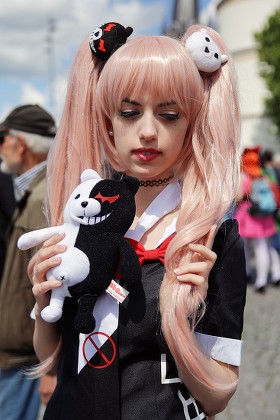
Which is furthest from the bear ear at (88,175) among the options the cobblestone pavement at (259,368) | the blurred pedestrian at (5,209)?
the cobblestone pavement at (259,368)

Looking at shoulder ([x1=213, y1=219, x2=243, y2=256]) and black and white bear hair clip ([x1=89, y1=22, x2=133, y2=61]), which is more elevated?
black and white bear hair clip ([x1=89, y1=22, x2=133, y2=61])

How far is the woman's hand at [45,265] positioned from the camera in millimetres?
1566

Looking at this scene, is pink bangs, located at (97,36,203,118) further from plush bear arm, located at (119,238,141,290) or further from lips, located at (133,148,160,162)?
plush bear arm, located at (119,238,141,290)

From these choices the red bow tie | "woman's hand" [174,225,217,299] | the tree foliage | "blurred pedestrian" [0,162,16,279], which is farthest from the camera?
the tree foliage

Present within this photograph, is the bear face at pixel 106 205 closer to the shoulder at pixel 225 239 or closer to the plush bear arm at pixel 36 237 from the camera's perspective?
the plush bear arm at pixel 36 237

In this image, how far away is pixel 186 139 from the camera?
1.72m

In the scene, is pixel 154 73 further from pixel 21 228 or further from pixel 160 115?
pixel 21 228

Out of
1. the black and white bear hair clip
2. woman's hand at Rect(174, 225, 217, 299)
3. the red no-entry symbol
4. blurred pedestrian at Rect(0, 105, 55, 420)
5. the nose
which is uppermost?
the black and white bear hair clip

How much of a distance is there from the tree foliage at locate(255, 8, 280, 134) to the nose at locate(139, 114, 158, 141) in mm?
25453

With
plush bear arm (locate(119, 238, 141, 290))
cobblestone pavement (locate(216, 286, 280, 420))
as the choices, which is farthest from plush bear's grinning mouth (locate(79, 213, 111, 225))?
cobblestone pavement (locate(216, 286, 280, 420))

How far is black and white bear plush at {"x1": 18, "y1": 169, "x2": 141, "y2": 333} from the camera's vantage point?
60.7 inches

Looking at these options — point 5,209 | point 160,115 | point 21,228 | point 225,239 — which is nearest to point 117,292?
point 225,239

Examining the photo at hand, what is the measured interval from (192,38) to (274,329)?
4.96 meters

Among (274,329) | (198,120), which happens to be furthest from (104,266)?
(274,329)
